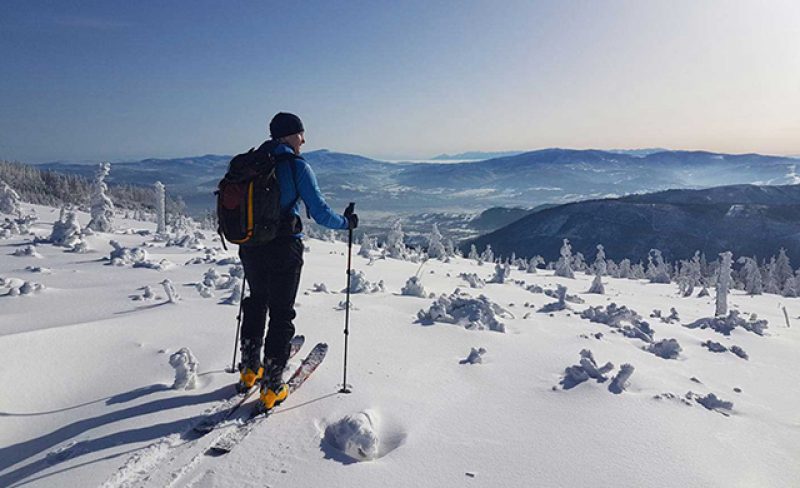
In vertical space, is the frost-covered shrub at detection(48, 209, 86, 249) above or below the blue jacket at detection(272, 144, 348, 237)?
below

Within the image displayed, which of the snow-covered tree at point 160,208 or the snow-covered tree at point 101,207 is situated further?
the snow-covered tree at point 160,208

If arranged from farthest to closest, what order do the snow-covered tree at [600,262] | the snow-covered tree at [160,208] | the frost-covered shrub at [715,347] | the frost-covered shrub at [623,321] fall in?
1. the snow-covered tree at [160,208]
2. the snow-covered tree at [600,262]
3. the frost-covered shrub at [623,321]
4. the frost-covered shrub at [715,347]

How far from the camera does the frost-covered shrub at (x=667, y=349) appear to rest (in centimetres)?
668

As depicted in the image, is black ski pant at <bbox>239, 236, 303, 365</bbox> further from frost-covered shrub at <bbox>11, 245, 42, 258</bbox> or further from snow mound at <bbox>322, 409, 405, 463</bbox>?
frost-covered shrub at <bbox>11, 245, 42, 258</bbox>

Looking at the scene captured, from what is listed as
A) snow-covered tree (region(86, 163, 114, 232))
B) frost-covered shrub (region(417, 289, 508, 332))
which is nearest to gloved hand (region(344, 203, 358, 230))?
frost-covered shrub (region(417, 289, 508, 332))

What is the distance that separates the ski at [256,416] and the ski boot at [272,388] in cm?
7

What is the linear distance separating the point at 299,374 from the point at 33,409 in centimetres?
246

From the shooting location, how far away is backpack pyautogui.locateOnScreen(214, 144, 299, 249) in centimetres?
407

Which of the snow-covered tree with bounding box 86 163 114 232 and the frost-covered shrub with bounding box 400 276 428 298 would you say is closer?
the frost-covered shrub with bounding box 400 276 428 298

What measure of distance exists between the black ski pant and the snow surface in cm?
60

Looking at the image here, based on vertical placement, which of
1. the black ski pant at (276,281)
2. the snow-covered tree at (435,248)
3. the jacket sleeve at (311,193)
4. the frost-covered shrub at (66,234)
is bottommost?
the snow-covered tree at (435,248)

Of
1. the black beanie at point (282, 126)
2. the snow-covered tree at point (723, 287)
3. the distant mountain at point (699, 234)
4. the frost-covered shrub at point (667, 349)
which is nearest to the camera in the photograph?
the black beanie at point (282, 126)

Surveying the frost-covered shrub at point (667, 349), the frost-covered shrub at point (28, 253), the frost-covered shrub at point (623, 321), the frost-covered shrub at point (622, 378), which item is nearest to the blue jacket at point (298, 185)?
the frost-covered shrub at point (622, 378)

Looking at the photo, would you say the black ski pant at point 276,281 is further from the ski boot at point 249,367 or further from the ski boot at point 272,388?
the ski boot at point 249,367
